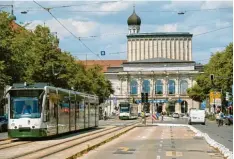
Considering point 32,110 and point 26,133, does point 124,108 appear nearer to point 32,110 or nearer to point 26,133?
point 32,110

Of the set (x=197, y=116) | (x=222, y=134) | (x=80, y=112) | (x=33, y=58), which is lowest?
(x=222, y=134)

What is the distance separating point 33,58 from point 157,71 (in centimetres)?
10776

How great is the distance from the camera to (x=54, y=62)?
193 feet

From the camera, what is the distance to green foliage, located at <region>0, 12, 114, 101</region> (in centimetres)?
4403

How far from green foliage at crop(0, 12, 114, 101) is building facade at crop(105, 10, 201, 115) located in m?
90.4

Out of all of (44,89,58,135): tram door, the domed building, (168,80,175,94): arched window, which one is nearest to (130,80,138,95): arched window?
(168,80,175,94): arched window

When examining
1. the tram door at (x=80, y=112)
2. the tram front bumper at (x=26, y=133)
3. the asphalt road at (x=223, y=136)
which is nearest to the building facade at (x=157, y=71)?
the asphalt road at (x=223, y=136)

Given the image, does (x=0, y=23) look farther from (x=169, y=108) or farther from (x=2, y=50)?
(x=169, y=108)

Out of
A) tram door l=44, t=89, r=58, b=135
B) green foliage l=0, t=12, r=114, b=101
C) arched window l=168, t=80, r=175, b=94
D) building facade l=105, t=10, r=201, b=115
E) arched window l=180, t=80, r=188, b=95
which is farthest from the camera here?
arched window l=168, t=80, r=175, b=94

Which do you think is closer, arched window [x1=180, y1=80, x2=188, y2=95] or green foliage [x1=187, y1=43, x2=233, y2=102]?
green foliage [x1=187, y1=43, x2=233, y2=102]

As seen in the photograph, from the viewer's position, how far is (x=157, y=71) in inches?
6398

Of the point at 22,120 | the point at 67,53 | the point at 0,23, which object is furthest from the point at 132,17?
the point at 22,120

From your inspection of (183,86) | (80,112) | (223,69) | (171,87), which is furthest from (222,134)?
(171,87)

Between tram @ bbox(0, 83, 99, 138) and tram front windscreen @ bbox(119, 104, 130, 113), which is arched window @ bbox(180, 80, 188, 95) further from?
→ tram @ bbox(0, 83, 99, 138)
